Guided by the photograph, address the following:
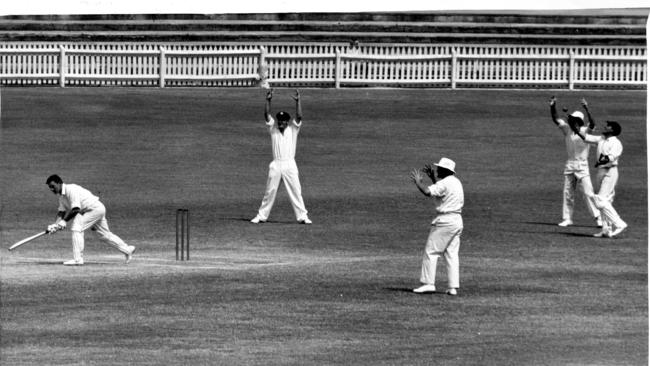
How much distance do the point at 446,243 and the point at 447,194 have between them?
612 mm

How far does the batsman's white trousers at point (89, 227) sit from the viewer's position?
19.9 metres

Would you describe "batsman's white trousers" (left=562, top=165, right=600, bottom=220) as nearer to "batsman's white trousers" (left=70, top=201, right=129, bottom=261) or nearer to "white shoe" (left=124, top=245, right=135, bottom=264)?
"white shoe" (left=124, top=245, right=135, bottom=264)

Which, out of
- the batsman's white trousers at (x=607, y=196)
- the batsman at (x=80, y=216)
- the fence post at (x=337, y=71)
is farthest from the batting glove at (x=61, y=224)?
the fence post at (x=337, y=71)

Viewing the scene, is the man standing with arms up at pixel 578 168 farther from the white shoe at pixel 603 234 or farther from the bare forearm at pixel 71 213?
the bare forearm at pixel 71 213

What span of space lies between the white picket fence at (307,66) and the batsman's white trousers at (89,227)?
2363cm

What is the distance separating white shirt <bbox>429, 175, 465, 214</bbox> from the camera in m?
16.9

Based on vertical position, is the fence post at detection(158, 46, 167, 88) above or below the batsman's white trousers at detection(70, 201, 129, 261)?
below

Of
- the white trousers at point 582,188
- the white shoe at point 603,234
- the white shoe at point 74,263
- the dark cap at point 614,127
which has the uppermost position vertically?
the dark cap at point 614,127

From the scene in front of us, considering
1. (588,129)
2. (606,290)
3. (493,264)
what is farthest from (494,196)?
(606,290)

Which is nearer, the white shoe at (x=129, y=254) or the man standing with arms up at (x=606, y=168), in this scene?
the white shoe at (x=129, y=254)

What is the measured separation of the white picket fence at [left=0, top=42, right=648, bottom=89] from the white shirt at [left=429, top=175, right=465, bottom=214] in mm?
27504

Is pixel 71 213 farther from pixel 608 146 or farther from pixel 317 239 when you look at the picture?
pixel 608 146

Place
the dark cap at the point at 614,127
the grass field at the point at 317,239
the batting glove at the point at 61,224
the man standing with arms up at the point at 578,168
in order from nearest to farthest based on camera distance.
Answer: the grass field at the point at 317,239 < the batting glove at the point at 61,224 < the dark cap at the point at 614,127 < the man standing with arms up at the point at 578,168

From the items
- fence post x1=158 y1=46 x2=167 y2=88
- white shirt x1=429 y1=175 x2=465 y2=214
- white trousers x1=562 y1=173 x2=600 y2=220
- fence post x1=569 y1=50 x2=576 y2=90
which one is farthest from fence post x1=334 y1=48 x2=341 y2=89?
white shirt x1=429 y1=175 x2=465 y2=214
